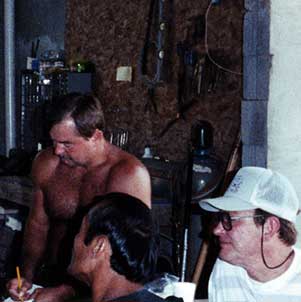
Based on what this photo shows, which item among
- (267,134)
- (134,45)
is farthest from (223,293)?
(134,45)

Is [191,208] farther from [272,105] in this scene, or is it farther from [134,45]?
[134,45]

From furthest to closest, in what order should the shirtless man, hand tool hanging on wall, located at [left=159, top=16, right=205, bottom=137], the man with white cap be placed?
1. hand tool hanging on wall, located at [left=159, top=16, right=205, bottom=137]
2. the shirtless man
3. the man with white cap

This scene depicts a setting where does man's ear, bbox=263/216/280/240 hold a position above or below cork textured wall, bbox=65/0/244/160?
below

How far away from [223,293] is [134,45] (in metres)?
4.18

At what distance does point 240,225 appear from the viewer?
3008 mm

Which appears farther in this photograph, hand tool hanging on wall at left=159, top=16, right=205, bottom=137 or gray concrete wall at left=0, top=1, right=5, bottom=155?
gray concrete wall at left=0, top=1, right=5, bottom=155

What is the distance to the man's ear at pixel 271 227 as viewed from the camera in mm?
2973

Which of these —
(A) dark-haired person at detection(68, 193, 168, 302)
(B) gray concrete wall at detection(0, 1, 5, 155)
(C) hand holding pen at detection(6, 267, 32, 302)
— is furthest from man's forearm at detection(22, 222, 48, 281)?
(B) gray concrete wall at detection(0, 1, 5, 155)

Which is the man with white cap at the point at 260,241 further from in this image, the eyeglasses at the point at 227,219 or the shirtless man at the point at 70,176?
the shirtless man at the point at 70,176

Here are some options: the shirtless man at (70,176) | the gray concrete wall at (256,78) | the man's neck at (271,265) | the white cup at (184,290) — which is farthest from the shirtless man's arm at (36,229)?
the white cup at (184,290)

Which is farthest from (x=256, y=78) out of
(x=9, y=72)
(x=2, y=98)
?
(x=2, y=98)

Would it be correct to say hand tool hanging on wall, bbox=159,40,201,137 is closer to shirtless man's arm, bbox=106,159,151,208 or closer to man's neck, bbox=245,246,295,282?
shirtless man's arm, bbox=106,159,151,208

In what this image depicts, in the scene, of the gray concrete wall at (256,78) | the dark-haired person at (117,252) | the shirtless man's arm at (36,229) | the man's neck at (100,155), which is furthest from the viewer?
the shirtless man's arm at (36,229)

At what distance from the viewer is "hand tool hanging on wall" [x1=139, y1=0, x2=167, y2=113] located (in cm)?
630
